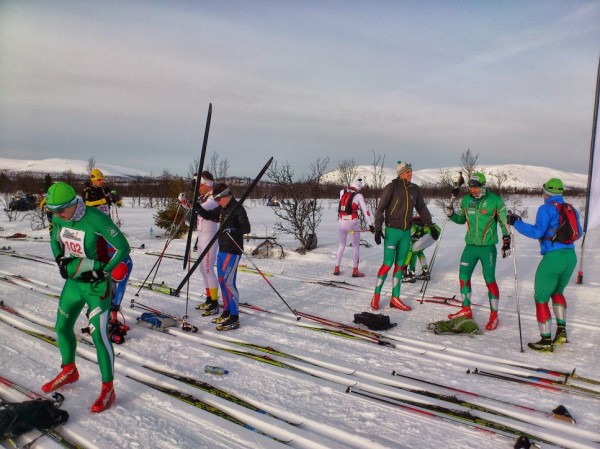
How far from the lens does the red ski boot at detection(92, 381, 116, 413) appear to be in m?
3.66

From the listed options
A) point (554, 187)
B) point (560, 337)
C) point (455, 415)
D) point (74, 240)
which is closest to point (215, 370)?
point (74, 240)

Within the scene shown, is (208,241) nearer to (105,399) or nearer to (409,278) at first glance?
(105,399)

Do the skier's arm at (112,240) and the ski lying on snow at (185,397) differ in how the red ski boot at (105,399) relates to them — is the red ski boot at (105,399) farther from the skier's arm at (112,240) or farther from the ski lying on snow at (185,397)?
the skier's arm at (112,240)

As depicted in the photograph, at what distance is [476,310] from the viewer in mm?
7215

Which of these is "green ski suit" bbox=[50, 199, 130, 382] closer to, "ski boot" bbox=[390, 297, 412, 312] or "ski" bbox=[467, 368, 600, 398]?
"ski" bbox=[467, 368, 600, 398]

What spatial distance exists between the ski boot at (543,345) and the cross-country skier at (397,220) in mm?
2135

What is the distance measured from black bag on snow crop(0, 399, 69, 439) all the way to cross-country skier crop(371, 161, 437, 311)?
16.4 feet

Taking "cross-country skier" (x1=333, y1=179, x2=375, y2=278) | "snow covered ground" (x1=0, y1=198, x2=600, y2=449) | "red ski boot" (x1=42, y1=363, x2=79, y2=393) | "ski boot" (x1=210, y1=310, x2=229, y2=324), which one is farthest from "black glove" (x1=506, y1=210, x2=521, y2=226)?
"red ski boot" (x1=42, y1=363, x2=79, y2=393)

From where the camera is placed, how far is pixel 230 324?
5980 millimetres

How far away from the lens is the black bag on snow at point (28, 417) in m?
3.20

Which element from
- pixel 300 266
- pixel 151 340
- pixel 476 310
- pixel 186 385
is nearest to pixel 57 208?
pixel 186 385

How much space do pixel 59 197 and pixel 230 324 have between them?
312cm

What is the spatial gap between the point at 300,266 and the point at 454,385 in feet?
22.9

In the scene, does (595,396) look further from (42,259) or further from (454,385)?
(42,259)
